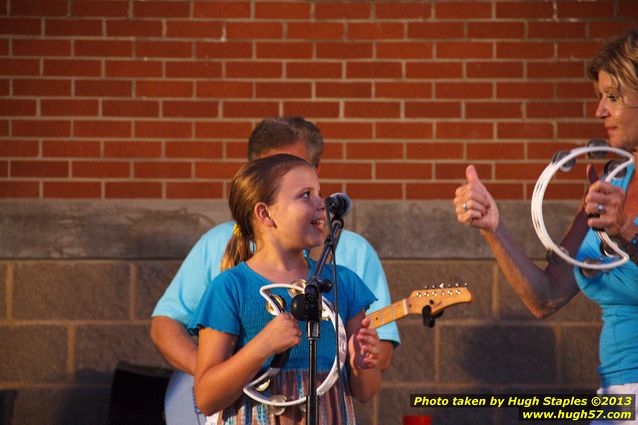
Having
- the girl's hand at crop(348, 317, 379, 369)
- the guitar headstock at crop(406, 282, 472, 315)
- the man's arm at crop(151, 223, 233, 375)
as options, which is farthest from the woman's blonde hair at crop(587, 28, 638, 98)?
the man's arm at crop(151, 223, 233, 375)

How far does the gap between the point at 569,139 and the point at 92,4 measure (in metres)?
2.72

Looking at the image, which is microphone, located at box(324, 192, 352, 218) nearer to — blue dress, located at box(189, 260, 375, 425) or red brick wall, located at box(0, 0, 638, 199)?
blue dress, located at box(189, 260, 375, 425)

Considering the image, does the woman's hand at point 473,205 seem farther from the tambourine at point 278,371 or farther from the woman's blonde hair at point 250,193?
the woman's blonde hair at point 250,193

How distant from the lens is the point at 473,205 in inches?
129

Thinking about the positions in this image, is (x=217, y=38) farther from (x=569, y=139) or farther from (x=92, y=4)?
(x=569, y=139)

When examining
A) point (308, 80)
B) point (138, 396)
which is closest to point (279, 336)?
point (138, 396)

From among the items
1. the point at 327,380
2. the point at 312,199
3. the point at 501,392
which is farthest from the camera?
the point at 501,392

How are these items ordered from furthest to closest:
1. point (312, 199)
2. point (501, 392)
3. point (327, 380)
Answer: point (501, 392) → point (312, 199) → point (327, 380)

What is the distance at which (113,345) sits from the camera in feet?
19.2

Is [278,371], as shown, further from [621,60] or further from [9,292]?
[9,292]

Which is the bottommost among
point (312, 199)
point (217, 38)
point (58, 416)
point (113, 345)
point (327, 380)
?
point (58, 416)

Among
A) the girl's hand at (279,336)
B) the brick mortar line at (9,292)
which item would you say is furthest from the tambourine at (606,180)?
the brick mortar line at (9,292)

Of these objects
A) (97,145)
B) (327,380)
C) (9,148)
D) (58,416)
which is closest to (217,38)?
(97,145)

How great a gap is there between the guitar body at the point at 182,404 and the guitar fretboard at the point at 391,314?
4.36 ft
